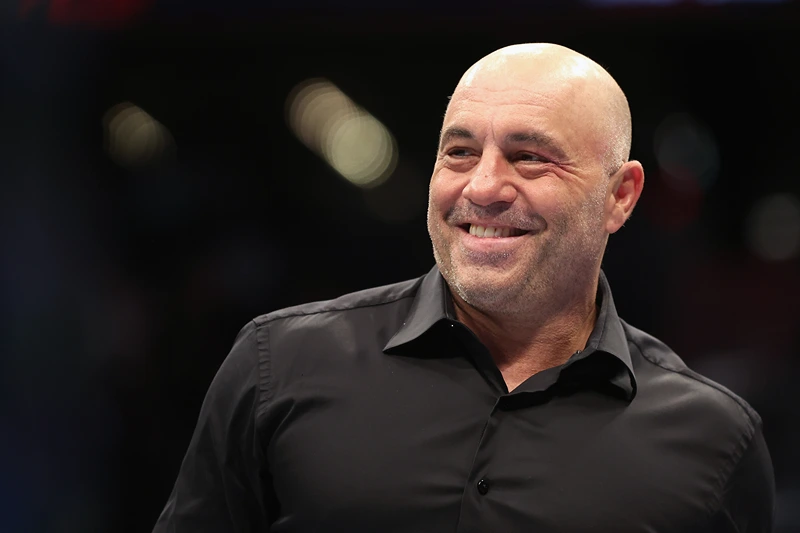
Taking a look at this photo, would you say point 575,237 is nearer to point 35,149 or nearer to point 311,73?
point 311,73

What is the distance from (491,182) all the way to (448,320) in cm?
21

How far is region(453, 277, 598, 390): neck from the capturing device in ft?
4.67

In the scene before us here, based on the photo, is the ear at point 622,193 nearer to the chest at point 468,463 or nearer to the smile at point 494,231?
the smile at point 494,231

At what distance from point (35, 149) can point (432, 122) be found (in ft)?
3.40

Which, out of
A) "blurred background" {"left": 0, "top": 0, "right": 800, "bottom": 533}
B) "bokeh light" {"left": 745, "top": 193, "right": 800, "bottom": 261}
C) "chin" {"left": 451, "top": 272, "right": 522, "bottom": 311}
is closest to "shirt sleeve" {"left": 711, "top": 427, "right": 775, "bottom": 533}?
"chin" {"left": 451, "top": 272, "right": 522, "bottom": 311}

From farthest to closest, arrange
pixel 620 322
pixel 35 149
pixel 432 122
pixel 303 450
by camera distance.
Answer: pixel 432 122
pixel 35 149
pixel 620 322
pixel 303 450

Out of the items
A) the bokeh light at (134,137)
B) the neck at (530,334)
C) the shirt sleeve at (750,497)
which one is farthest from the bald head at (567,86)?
the bokeh light at (134,137)

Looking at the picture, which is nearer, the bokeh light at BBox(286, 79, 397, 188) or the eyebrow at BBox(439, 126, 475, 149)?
the eyebrow at BBox(439, 126, 475, 149)

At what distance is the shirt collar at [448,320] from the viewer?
1374mm

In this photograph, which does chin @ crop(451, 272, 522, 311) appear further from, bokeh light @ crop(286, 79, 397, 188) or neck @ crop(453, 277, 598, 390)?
bokeh light @ crop(286, 79, 397, 188)

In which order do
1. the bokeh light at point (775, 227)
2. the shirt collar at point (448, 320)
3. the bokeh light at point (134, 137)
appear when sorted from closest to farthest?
the shirt collar at point (448, 320) < the bokeh light at point (134, 137) < the bokeh light at point (775, 227)

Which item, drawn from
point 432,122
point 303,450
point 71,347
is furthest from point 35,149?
point 303,450

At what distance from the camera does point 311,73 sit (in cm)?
252

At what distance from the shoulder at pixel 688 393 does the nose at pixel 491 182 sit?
373 mm
